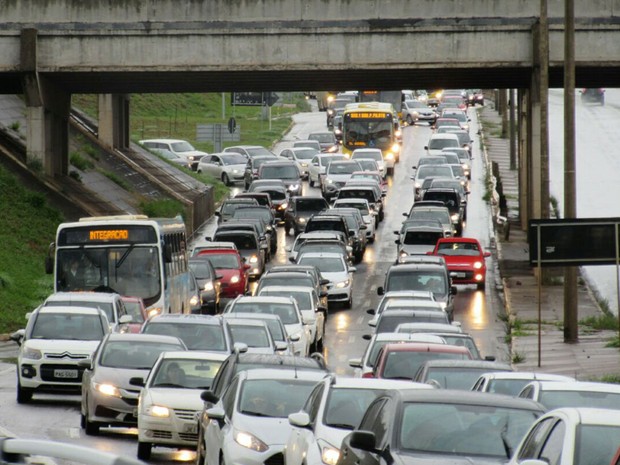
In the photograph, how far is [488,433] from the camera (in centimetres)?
1082

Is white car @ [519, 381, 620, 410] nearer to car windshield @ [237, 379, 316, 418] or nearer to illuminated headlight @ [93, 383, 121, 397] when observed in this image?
car windshield @ [237, 379, 316, 418]

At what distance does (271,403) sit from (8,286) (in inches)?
1008

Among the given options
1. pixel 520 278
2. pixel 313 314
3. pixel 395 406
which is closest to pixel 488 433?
pixel 395 406

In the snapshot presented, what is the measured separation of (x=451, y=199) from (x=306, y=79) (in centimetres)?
865

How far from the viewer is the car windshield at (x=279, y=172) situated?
70000 millimetres

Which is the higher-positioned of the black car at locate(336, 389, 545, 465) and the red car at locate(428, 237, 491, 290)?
the black car at locate(336, 389, 545, 465)

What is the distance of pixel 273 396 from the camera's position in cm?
1591

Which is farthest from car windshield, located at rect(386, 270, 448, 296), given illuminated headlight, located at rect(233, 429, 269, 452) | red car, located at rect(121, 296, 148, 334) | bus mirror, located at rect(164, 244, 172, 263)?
illuminated headlight, located at rect(233, 429, 269, 452)

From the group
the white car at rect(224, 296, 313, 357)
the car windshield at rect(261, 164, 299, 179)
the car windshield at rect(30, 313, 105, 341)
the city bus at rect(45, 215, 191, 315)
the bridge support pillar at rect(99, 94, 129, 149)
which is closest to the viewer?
the car windshield at rect(30, 313, 105, 341)

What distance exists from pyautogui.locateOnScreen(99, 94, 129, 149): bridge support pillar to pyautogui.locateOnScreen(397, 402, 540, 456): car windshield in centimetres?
5700

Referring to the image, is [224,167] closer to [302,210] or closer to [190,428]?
[302,210]

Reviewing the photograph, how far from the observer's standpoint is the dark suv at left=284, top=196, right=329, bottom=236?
59.5m

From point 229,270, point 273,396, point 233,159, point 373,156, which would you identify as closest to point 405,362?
point 273,396

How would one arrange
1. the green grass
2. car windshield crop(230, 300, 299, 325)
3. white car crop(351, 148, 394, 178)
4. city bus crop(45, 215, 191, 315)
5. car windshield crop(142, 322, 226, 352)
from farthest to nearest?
white car crop(351, 148, 394, 178)
the green grass
city bus crop(45, 215, 191, 315)
car windshield crop(230, 300, 299, 325)
car windshield crop(142, 322, 226, 352)
